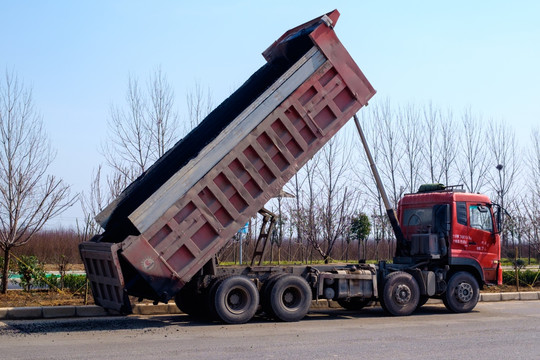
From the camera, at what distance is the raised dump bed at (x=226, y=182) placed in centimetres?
1005

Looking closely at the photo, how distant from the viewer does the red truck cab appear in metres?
13.0

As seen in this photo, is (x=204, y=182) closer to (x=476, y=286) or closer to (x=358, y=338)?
(x=358, y=338)

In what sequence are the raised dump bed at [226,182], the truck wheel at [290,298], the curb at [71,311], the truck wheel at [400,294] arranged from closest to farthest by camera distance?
the raised dump bed at [226,182] → the truck wheel at [290,298] → the curb at [71,311] → the truck wheel at [400,294]

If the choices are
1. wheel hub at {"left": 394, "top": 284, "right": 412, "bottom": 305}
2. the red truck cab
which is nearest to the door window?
the red truck cab

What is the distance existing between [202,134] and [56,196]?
13.6ft

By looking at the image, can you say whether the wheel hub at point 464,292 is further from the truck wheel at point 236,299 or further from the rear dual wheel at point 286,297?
the truck wheel at point 236,299

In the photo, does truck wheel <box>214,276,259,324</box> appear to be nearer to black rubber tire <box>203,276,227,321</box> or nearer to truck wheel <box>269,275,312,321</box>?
black rubber tire <box>203,276,227,321</box>

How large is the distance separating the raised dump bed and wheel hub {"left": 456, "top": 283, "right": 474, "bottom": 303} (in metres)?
4.40

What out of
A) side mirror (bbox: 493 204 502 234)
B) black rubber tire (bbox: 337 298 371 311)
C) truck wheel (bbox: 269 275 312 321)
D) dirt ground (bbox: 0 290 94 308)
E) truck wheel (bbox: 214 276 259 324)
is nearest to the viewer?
truck wheel (bbox: 214 276 259 324)

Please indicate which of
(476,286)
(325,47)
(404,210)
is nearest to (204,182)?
(325,47)

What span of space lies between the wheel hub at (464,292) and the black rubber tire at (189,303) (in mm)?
5218

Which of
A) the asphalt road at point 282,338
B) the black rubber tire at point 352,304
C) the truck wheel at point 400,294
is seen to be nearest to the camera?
the asphalt road at point 282,338

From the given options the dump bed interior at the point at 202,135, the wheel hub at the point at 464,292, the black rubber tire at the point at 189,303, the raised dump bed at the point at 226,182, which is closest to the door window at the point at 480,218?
the wheel hub at the point at 464,292

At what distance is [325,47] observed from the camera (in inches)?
440
